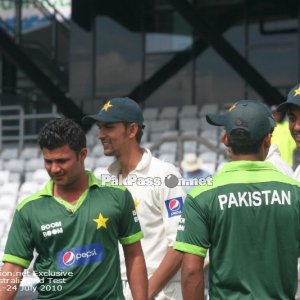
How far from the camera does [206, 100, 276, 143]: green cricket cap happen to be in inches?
140

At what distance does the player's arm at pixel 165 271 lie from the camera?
4.59 m

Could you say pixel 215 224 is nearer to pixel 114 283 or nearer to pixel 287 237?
pixel 287 237

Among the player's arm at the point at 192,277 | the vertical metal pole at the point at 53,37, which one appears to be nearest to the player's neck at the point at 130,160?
the player's arm at the point at 192,277

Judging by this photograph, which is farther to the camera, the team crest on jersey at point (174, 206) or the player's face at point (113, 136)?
the player's face at point (113, 136)

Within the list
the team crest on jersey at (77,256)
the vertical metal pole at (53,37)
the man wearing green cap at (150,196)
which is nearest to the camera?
the team crest on jersey at (77,256)

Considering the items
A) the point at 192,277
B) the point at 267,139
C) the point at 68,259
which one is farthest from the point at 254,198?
the point at 68,259

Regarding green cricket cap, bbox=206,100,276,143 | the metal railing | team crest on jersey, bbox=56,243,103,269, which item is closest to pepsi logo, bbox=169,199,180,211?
team crest on jersey, bbox=56,243,103,269

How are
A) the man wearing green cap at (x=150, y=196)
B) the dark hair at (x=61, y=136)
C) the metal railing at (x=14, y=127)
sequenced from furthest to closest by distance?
the metal railing at (x=14, y=127) → the man wearing green cap at (x=150, y=196) → the dark hair at (x=61, y=136)

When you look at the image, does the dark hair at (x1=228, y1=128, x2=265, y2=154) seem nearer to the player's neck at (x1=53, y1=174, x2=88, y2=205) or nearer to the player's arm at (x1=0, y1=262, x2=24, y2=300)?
the player's neck at (x1=53, y1=174, x2=88, y2=205)

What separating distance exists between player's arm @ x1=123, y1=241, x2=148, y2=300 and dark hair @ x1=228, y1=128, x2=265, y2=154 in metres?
0.78

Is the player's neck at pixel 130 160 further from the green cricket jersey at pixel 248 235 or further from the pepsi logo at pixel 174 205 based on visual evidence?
the green cricket jersey at pixel 248 235


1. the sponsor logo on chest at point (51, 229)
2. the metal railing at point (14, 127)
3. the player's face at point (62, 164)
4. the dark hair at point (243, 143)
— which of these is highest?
the metal railing at point (14, 127)

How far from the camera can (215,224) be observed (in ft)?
11.5

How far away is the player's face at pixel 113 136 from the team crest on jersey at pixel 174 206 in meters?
0.41
